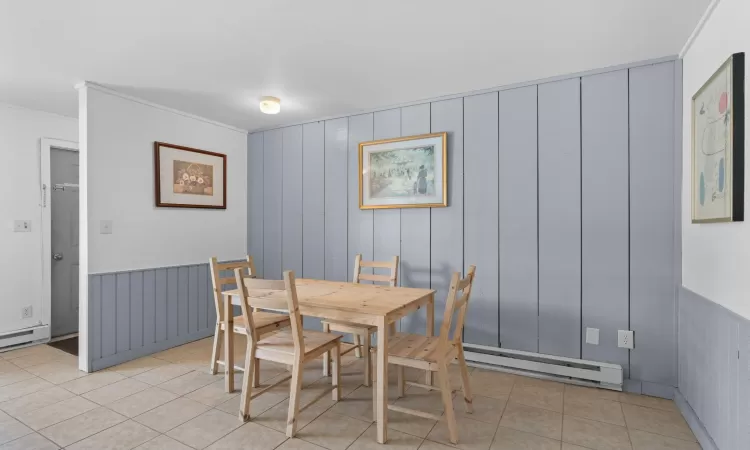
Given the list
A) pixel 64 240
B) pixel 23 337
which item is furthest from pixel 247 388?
pixel 64 240

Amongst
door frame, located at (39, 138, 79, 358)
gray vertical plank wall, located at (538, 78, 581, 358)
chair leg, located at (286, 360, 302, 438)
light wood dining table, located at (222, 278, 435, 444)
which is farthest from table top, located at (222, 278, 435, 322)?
door frame, located at (39, 138, 79, 358)

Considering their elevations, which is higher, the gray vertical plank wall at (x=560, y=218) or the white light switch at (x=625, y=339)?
the gray vertical plank wall at (x=560, y=218)

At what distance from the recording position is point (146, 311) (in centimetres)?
343

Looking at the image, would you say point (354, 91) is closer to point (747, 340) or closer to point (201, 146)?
point (201, 146)

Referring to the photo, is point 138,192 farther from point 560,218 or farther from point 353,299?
point 560,218

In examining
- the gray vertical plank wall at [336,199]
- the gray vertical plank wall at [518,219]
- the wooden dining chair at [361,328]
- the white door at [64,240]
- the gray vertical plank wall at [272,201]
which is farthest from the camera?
the gray vertical plank wall at [272,201]

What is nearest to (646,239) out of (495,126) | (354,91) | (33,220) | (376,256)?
(495,126)

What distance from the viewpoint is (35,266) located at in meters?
3.70

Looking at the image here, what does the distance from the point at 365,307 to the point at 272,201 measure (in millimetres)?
2509

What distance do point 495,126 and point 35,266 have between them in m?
4.58

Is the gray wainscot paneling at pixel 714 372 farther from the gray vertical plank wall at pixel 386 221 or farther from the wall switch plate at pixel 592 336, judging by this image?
the gray vertical plank wall at pixel 386 221

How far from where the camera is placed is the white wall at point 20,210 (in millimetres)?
3500

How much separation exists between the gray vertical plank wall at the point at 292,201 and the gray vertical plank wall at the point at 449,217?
153 centimetres

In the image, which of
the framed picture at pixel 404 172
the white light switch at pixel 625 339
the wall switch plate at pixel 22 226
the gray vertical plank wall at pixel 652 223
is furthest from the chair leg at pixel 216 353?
the gray vertical plank wall at pixel 652 223
